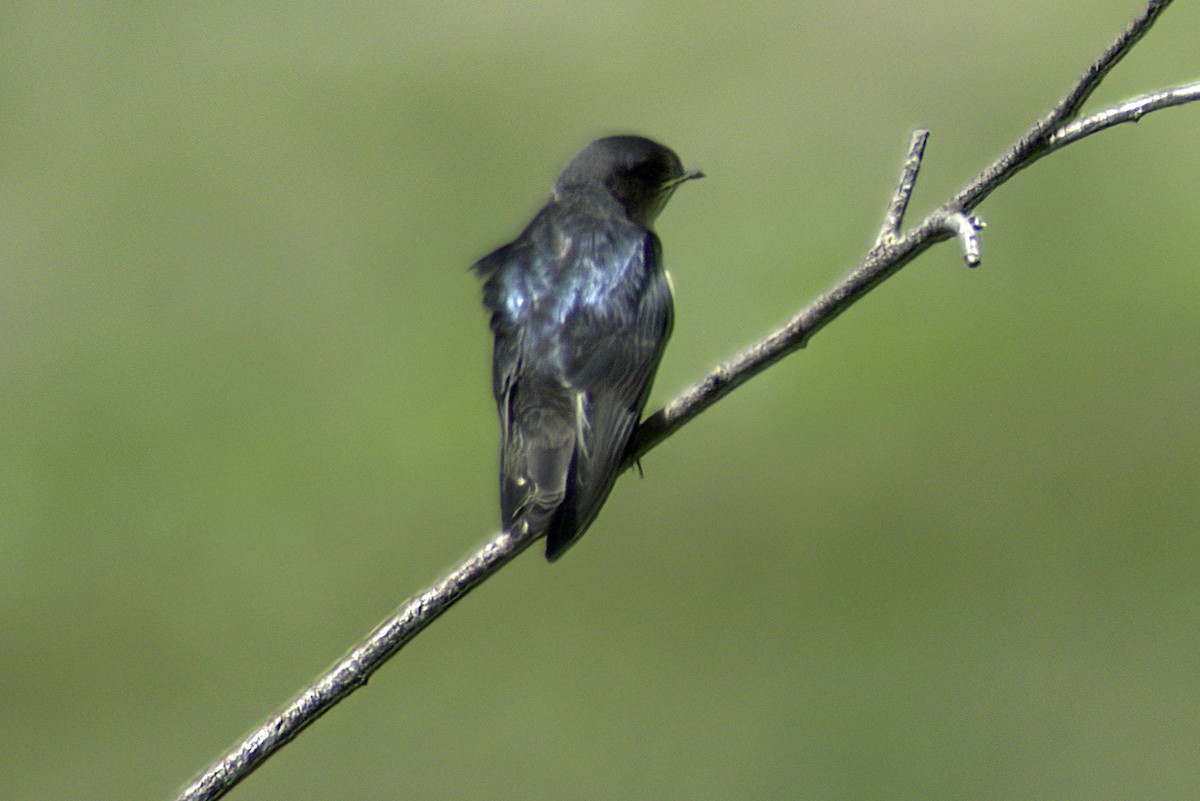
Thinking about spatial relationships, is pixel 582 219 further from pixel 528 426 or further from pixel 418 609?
pixel 418 609

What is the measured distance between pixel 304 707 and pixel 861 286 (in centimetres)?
43

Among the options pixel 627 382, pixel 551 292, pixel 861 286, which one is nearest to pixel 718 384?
pixel 861 286

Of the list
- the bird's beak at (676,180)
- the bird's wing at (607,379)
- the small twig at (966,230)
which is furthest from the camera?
the bird's beak at (676,180)

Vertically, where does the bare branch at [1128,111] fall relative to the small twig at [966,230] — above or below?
above

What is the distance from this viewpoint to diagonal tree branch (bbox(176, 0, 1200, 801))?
76 cm

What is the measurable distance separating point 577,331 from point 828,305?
373 millimetres

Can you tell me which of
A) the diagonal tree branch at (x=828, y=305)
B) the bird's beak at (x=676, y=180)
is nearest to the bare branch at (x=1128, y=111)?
the diagonal tree branch at (x=828, y=305)

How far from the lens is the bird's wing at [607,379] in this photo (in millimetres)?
1056

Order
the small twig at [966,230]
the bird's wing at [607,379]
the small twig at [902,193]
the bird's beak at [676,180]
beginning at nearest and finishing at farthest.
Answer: the small twig at [966,230]
the small twig at [902,193]
the bird's wing at [607,379]
the bird's beak at [676,180]

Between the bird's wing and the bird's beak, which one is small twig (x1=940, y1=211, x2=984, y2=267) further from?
the bird's beak

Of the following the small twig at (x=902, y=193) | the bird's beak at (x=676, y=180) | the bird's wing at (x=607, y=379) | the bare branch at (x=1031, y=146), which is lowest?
the bird's wing at (x=607, y=379)

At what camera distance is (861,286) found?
0.85 metres

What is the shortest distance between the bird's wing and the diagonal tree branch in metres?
0.17

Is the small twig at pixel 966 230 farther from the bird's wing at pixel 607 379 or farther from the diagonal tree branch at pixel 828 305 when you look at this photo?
the bird's wing at pixel 607 379
